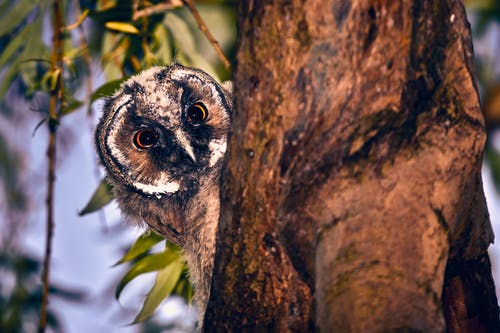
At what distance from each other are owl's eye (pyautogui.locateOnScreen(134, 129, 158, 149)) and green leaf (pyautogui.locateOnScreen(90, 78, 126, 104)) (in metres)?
0.24

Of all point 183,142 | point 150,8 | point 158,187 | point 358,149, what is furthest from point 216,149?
point 358,149

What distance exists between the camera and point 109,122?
2.68 meters

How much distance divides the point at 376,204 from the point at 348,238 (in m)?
0.10

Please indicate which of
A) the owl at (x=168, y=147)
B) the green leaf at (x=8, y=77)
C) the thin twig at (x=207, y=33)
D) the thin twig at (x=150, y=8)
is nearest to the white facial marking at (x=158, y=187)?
the owl at (x=168, y=147)

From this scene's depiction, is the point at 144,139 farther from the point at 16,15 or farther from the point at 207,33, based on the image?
the point at 16,15

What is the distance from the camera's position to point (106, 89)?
2648 millimetres

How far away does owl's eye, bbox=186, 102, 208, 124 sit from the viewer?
2598 mm

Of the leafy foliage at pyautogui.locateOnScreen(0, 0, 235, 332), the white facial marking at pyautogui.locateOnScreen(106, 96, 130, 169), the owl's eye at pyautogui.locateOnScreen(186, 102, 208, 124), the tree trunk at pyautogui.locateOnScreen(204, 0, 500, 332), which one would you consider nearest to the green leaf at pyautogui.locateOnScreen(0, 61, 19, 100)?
the leafy foliage at pyautogui.locateOnScreen(0, 0, 235, 332)

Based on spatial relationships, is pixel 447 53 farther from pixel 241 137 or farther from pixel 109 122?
pixel 109 122

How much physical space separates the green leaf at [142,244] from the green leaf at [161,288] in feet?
0.45

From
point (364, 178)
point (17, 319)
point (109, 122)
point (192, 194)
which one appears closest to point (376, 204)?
point (364, 178)

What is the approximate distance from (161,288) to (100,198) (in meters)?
0.54

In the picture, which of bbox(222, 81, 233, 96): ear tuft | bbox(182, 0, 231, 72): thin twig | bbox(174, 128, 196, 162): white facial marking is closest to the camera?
bbox(182, 0, 231, 72): thin twig

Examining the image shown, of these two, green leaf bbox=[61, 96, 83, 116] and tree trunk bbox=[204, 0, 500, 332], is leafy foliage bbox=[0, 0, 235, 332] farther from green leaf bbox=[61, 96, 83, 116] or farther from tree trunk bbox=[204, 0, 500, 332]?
tree trunk bbox=[204, 0, 500, 332]
